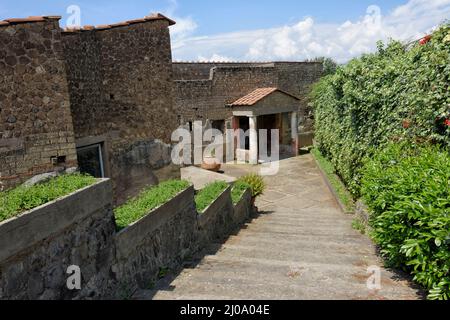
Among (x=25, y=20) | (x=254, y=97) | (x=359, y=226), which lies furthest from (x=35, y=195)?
(x=254, y=97)

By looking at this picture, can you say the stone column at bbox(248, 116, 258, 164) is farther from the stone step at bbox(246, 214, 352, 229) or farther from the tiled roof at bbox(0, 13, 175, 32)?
the tiled roof at bbox(0, 13, 175, 32)

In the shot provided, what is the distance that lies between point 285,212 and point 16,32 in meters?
8.03

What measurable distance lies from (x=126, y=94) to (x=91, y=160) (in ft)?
5.37

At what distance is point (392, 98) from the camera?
Result: 705 centimetres

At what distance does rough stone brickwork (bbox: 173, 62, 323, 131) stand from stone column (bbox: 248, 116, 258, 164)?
1296 mm

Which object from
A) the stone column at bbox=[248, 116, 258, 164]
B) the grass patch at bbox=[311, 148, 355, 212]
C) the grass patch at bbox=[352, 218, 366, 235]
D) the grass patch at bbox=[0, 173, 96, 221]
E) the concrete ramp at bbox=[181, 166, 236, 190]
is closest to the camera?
the grass patch at bbox=[0, 173, 96, 221]

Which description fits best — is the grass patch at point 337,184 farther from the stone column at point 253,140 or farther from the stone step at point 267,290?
the stone step at point 267,290

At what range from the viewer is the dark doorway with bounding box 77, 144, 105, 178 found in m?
7.00

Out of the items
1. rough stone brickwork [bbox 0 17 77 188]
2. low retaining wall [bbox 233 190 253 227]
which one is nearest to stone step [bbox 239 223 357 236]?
low retaining wall [bbox 233 190 253 227]

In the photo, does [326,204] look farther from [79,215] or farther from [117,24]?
[79,215]

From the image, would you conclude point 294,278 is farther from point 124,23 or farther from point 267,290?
point 124,23

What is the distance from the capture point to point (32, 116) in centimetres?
537

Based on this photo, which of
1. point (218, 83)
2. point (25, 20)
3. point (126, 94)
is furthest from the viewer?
point (218, 83)

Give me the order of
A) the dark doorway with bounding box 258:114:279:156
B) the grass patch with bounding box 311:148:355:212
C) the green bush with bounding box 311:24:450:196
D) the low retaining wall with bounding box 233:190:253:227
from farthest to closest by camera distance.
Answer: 1. the dark doorway with bounding box 258:114:279:156
2. the grass patch with bounding box 311:148:355:212
3. the low retaining wall with bounding box 233:190:253:227
4. the green bush with bounding box 311:24:450:196
